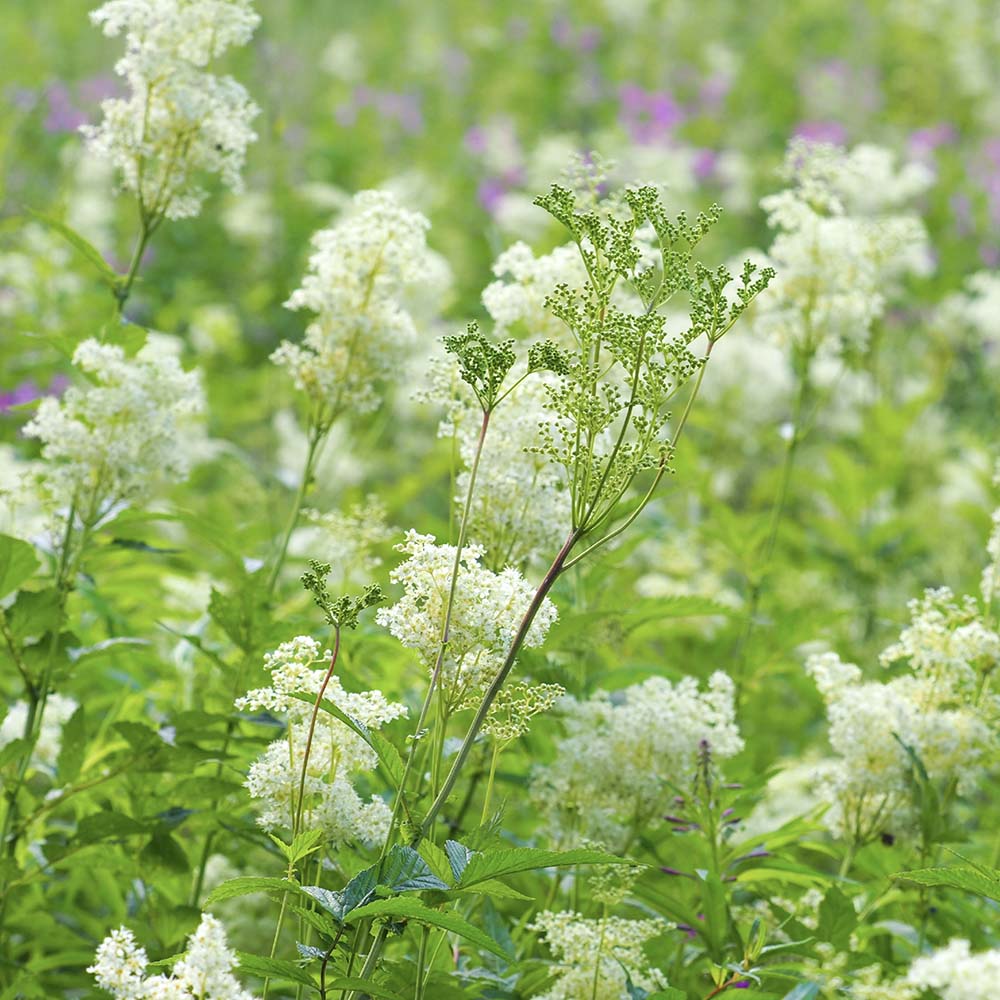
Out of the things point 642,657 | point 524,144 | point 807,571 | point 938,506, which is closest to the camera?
point 642,657

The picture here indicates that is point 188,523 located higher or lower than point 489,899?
higher

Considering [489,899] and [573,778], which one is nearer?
[489,899]

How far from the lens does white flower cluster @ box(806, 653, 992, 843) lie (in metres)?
2.72

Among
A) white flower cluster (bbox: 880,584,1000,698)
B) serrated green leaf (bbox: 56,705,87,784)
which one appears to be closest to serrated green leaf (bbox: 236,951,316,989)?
serrated green leaf (bbox: 56,705,87,784)

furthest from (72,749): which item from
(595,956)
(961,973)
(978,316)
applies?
(978,316)

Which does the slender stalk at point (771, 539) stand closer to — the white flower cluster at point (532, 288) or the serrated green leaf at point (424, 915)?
the white flower cluster at point (532, 288)

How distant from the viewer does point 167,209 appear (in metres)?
3.06

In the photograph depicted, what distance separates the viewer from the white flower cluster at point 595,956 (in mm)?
2248

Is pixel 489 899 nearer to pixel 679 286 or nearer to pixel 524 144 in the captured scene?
pixel 679 286

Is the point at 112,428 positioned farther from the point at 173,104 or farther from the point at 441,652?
the point at 441,652

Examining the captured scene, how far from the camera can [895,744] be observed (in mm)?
2725

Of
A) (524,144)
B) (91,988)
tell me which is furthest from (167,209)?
(524,144)

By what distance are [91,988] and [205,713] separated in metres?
0.67

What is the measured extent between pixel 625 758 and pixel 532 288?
1008 mm
